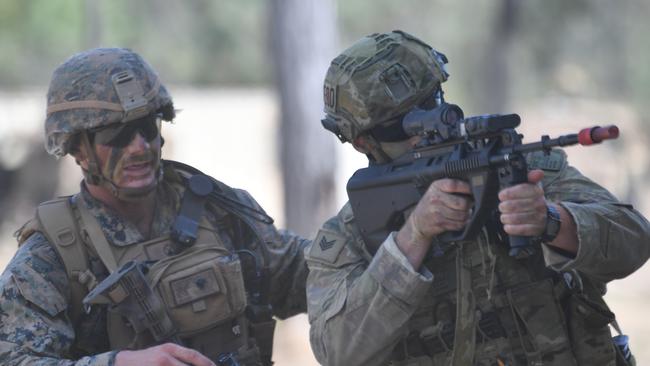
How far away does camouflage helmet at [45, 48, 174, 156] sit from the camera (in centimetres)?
446

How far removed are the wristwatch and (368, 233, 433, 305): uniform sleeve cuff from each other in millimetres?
394

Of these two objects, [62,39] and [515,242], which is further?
[62,39]

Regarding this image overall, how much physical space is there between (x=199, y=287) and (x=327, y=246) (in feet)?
2.57

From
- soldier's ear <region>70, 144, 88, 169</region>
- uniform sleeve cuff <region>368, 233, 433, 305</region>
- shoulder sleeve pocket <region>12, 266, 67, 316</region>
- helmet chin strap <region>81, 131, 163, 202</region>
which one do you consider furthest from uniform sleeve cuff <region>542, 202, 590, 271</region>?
soldier's ear <region>70, 144, 88, 169</region>

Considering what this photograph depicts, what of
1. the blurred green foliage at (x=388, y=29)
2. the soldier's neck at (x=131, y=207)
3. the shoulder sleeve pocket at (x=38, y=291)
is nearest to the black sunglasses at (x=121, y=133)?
the soldier's neck at (x=131, y=207)

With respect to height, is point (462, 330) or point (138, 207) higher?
point (138, 207)

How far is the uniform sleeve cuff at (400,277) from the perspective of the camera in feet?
11.5

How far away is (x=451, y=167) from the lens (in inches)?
135

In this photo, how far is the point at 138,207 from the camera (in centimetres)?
462

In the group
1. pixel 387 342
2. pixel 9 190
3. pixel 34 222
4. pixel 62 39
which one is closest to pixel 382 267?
pixel 387 342

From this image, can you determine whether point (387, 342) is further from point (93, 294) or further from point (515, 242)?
point (93, 294)

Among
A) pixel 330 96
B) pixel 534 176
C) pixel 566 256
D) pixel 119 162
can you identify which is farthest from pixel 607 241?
pixel 119 162

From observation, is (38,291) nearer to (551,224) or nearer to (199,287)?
(199,287)

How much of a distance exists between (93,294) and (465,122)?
1.59 m
